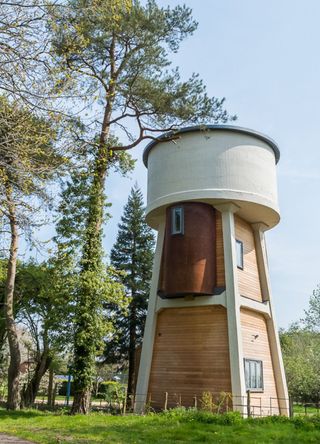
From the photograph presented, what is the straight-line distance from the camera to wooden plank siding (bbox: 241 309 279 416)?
14.8 metres

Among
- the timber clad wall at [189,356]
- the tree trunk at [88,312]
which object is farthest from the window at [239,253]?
the tree trunk at [88,312]

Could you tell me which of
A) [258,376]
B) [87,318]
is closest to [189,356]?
[258,376]

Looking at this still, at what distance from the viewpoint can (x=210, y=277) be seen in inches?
593

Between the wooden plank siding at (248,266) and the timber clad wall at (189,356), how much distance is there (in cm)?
171

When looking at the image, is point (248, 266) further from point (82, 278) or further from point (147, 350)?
point (82, 278)

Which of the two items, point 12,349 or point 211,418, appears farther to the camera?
point 12,349

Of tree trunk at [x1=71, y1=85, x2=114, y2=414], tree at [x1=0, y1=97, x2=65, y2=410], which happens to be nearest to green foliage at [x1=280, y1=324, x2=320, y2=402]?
tree trunk at [x1=71, y1=85, x2=114, y2=414]

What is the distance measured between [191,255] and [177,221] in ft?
4.52

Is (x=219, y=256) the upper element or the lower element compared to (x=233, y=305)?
upper

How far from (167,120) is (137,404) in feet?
30.8

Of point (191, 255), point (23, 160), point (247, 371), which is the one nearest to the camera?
point (23, 160)

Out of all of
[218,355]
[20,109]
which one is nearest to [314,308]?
[218,355]

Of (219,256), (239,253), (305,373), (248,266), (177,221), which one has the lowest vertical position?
(305,373)

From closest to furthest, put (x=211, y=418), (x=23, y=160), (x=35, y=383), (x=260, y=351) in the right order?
(x=23, y=160), (x=211, y=418), (x=260, y=351), (x=35, y=383)
